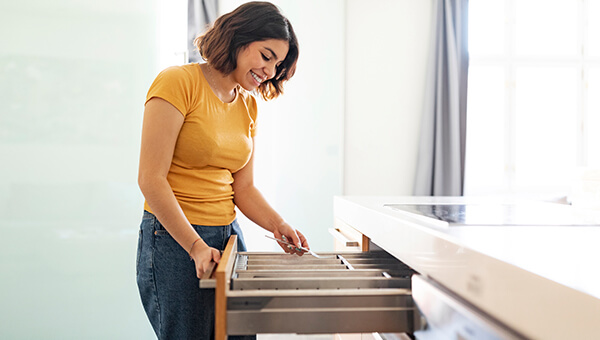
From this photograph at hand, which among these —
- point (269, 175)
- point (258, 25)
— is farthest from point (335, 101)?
point (258, 25)

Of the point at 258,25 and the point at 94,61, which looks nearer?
the point at 258,25

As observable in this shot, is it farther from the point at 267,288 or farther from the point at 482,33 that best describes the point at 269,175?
the point at 267,288

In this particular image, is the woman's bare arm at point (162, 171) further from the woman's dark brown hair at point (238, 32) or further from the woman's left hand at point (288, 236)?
the woman's left hand at point (288, 236)

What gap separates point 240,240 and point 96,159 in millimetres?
671

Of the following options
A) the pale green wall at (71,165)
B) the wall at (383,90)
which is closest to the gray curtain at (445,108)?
the wall at (383,90)

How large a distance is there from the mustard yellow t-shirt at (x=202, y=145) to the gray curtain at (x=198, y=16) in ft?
7.59

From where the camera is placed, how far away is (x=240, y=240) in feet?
4.25

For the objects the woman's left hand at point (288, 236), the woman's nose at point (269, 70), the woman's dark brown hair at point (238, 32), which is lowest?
the woman's left hand at point (288, 236)

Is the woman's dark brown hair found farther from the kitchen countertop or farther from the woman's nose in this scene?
the kitchen countertop

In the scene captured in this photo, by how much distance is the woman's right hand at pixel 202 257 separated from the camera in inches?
37.9

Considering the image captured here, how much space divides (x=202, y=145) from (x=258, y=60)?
261mm

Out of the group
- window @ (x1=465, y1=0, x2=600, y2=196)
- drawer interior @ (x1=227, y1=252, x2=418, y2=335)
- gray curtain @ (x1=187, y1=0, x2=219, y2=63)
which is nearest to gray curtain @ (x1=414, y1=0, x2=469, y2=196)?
window @ (x1=465, y1=0, x2=600, y2=196)

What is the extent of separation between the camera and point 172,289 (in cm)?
111

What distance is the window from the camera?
12.5 feet
